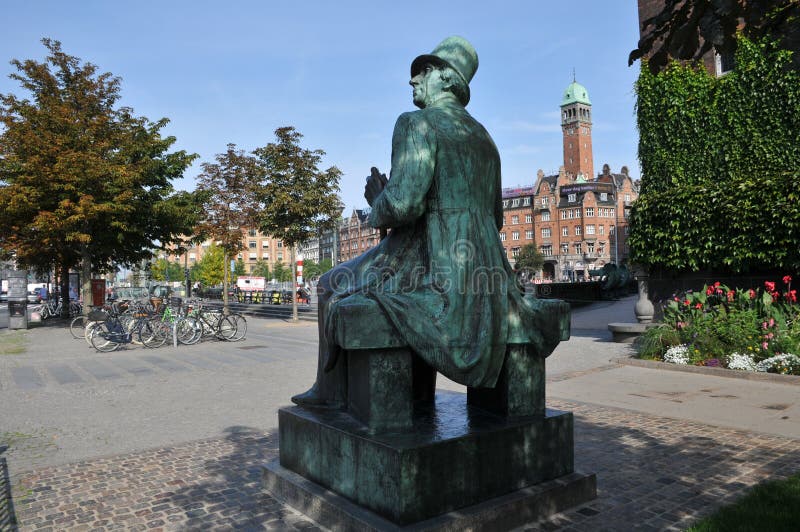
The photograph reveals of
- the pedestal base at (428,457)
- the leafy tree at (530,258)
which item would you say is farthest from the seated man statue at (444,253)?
the leafy tree at (530,258)

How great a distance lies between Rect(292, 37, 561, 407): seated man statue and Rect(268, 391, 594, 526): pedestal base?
342mm

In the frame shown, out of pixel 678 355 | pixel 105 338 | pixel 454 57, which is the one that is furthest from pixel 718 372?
pixel 105 338

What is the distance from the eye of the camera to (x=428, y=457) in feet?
10.2

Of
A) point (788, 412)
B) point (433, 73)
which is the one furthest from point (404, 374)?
point (788, 412)

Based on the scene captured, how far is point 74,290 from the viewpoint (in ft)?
135

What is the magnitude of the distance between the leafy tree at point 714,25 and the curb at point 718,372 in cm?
706

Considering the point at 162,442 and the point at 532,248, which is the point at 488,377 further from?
the point at 532,248

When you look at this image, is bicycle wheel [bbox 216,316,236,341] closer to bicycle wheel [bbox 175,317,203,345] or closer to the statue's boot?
bicycle wheel [bbox 175,317,203,345]

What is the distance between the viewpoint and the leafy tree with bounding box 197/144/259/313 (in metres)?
26.6

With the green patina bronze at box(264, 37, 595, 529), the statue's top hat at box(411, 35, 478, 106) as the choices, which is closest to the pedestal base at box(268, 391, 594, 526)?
the green patina bronze at box(264, 37, 595, 529)

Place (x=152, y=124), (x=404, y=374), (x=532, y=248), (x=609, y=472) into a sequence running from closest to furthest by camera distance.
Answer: (x=404, y=374) → (x=609, y=472) → (x=152, y=124) → (x=532, y=248)

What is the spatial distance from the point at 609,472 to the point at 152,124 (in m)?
25.4

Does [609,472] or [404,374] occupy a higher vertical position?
[404,374]

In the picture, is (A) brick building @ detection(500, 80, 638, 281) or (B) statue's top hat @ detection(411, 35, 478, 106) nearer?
(B) statue's top hat @ detection(411, 35, 478, 106)
